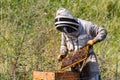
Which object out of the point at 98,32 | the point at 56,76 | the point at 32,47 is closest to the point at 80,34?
the point at 98,32

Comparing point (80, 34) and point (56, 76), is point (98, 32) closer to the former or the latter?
point (80, 34)

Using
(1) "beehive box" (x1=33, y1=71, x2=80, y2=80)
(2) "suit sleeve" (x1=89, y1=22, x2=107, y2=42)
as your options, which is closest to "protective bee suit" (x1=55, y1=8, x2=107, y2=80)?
(2) "suit sleeve" (x1=89, y1=22, x2=107, y2=42)

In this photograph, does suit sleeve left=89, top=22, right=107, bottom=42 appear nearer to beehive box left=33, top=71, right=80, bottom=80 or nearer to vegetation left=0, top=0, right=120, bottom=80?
beehive box left=33, top=71, right=80, bottom=80

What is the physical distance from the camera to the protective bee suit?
259 inches

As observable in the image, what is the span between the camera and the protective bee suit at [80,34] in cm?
659

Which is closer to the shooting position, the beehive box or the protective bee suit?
the beehive box

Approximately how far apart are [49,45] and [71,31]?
8.46 ft

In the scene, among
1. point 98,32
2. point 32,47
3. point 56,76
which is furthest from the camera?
point 32,47

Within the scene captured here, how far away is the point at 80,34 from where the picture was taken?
6.68m

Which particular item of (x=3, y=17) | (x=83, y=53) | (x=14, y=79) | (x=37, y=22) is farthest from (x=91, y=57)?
(x=3, y=17)

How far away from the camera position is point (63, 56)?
6.93 m

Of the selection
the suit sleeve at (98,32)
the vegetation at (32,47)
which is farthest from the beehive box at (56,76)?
the vegetation at (32,47)

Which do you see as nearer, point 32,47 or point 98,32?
point 98,32

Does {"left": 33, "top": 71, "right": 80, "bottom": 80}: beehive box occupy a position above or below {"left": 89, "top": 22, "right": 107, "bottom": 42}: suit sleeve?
below
